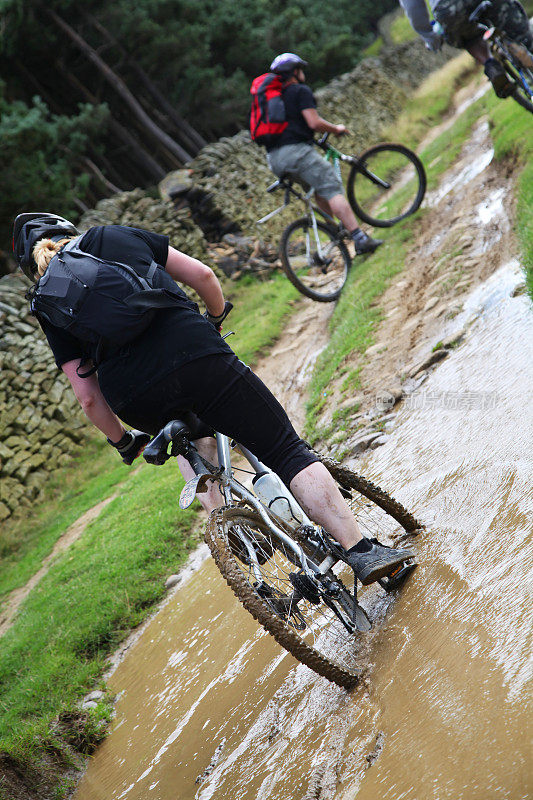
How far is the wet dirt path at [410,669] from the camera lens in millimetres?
2061

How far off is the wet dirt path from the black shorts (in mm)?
842

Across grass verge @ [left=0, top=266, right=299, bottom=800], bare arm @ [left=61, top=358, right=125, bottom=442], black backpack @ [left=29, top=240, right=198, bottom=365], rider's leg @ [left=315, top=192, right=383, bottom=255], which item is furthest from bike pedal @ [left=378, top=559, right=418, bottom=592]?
rider's leg @ [left=315, top=192, right=383, bottom=255]

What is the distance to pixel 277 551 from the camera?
9.64 feet

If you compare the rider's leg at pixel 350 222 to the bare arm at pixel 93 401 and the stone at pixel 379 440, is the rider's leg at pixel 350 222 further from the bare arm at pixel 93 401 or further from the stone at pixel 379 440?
the bare arm at pixel 93 401

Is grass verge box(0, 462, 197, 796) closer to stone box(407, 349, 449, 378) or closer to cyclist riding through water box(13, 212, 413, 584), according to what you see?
cyclist riding through water box(13, 212, 413, 584)

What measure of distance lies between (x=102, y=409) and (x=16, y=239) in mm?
857

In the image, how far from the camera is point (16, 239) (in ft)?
9.74

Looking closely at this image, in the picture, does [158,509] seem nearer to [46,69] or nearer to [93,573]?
[93,573]

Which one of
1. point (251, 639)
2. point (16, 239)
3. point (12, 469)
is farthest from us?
point (12, 469)

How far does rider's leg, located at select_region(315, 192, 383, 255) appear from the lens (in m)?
8.09

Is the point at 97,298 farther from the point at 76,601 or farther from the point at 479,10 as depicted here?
the point at 479,10

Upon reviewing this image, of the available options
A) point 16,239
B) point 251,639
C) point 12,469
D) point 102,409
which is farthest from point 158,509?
point 12,469

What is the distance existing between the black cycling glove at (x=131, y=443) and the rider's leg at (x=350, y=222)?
18.8 feet

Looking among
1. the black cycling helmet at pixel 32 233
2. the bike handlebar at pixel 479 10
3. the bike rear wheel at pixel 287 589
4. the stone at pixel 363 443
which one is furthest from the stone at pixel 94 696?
the bike handlebar at pixel 479 10
